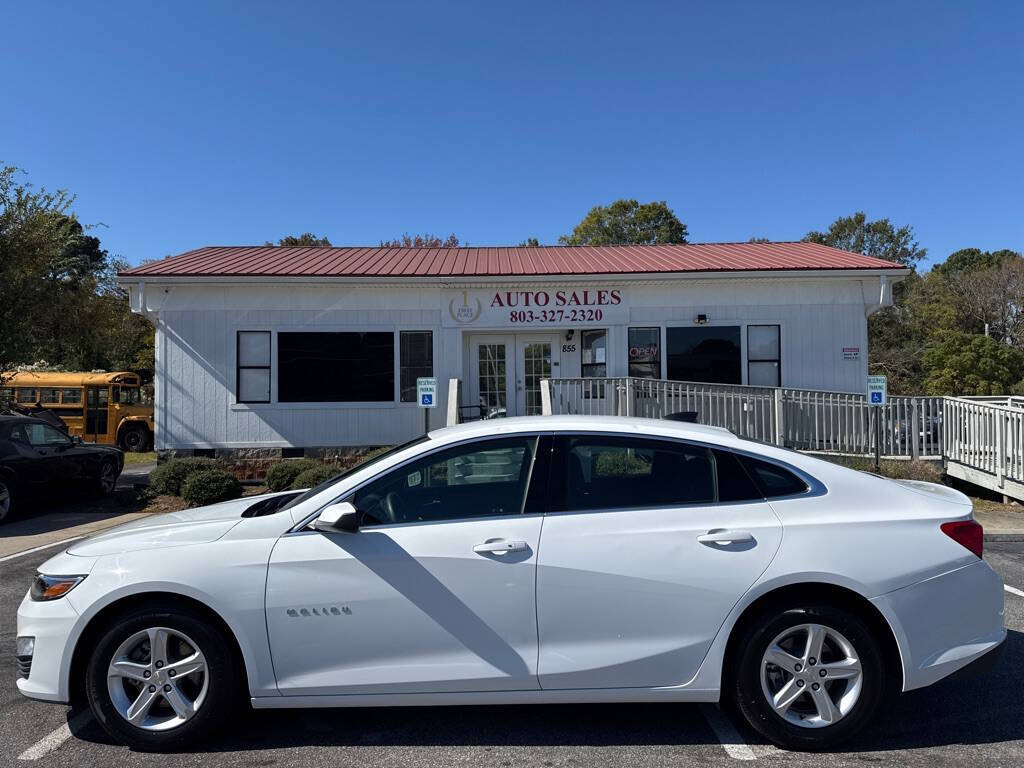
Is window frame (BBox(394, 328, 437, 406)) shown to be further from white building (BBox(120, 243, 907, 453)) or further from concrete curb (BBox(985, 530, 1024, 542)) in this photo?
concrete curb (BBox(985, 530, 1024, 542))

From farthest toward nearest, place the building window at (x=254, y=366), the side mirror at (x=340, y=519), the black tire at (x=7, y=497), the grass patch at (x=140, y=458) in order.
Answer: the grass patch at (x=140, y=458)
the building window at (x=254, y=366)
the black tire at (x=7, y=497)
the side mirror at (x=340, y=519)

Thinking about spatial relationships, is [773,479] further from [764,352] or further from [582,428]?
[764,352]

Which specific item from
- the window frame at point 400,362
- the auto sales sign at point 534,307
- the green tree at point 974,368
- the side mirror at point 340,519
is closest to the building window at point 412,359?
the window frame at point 400,362

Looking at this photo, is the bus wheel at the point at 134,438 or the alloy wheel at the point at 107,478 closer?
the alloy wheel at the point at 107,478

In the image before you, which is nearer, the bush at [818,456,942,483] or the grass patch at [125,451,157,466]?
the bush at [818,456,942,483]

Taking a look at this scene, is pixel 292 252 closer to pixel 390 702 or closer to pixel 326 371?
pixel 326 371

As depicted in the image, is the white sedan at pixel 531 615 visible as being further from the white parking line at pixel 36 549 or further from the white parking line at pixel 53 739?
the white parking line at pixel 36 549

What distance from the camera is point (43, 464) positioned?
1037cm

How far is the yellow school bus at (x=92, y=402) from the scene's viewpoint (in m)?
21.2

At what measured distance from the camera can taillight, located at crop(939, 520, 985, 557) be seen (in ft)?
11.2

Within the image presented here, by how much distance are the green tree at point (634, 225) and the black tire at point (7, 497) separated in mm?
38374

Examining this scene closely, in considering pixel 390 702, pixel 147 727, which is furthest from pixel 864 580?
pixel 147 727

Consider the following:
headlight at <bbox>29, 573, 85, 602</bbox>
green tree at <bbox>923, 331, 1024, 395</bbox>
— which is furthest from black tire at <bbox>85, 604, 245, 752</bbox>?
green tree at <bbox>923, 331, 1024, 395</bbox>

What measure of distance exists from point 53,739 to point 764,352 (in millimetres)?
12324
